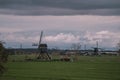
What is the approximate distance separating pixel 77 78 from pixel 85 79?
4.95ft

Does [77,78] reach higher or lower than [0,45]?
lower

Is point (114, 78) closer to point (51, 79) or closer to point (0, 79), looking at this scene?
point (51, 79)

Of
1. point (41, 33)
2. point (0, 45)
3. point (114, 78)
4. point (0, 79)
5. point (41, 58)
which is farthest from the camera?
point (41, 33)

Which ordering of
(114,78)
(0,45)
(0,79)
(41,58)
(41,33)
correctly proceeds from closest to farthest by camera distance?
(0,45) < (0,79) < (114,78) < (41,58) < (41,33)

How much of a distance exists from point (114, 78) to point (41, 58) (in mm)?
79042

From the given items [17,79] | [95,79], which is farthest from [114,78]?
[17,79]

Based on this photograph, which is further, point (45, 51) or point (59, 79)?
point (45, 51)

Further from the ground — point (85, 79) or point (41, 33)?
point (41, 33)

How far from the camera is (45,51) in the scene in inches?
5030

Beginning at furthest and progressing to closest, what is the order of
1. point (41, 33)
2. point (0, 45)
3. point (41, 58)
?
point (41, 33) < point (41, 58) < point (0, 45)

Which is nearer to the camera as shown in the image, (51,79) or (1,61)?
(1,61)

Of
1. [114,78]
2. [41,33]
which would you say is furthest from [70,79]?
[41,33]

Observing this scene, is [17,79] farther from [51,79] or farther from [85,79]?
[85,79]

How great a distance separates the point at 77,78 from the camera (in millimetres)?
47344
